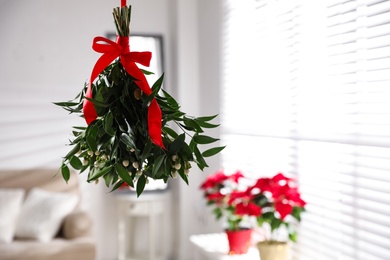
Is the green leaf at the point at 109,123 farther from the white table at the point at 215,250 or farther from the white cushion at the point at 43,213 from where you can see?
the white cushion at the point at 43,213

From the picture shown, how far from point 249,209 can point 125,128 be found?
1516 mm

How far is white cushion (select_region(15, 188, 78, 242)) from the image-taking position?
378cm

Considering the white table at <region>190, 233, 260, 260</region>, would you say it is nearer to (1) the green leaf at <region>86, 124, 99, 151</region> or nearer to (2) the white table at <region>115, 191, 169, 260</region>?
(2) the white table at <region>115, 191, 169, 260</region>

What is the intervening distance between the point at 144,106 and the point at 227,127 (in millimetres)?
2626

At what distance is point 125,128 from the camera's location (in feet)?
3.81

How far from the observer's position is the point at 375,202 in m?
2.22

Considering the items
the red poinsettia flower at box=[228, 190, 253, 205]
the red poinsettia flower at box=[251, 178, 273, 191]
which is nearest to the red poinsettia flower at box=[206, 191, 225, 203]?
the red poinsettia flower at box=[228, 190, 253, 205]

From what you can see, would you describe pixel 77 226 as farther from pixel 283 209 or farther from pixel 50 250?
pixel 283 209

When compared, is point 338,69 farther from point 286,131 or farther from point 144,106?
point 144,106

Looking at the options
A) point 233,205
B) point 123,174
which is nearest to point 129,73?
point 123,174

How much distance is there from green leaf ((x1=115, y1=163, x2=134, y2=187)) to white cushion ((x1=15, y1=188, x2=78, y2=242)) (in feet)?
9.38

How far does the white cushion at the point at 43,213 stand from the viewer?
3775 millimetres

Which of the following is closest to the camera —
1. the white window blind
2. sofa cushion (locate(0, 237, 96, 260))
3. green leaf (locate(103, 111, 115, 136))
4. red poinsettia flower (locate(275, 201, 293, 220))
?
green leaf (locate(103, 111, 115, 136))

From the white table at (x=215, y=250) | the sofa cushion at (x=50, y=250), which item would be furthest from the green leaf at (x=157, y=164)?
the sofa cushion at (x=50, y=250)
